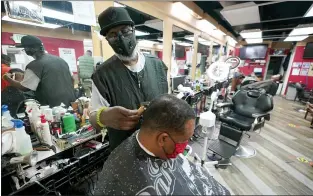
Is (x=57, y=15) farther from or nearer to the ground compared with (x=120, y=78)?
farther from the ground

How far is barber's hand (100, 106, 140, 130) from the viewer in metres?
0.74

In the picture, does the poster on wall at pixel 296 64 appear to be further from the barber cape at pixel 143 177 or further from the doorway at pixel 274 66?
the barber cape at pixel 143 177

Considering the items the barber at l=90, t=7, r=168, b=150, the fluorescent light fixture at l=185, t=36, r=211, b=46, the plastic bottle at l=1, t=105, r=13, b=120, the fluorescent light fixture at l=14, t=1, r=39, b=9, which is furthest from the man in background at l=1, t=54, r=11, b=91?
the fluorescent light fixture at l=185, t=36, r=211, b=46

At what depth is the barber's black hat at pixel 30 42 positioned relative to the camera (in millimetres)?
1150

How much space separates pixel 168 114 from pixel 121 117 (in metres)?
0.24

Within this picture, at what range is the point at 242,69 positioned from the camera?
858cm

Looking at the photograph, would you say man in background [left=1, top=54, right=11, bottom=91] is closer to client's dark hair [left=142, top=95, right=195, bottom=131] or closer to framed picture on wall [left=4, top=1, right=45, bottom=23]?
framed picture on wall [left=4, top=1, right=45, bottom=23]

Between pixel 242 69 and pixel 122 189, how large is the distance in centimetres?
964

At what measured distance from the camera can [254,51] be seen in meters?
7.71

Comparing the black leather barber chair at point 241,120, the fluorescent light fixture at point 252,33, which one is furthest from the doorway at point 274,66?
the black leather barber chair at point 241,120

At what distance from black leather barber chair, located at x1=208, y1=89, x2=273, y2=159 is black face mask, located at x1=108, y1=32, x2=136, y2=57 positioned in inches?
78.9

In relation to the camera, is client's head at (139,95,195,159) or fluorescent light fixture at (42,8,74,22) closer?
client's head at (139,95,195,159)

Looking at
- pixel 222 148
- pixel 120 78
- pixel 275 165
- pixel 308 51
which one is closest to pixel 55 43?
pixel 120 78

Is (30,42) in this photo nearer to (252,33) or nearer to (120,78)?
(120,78)
